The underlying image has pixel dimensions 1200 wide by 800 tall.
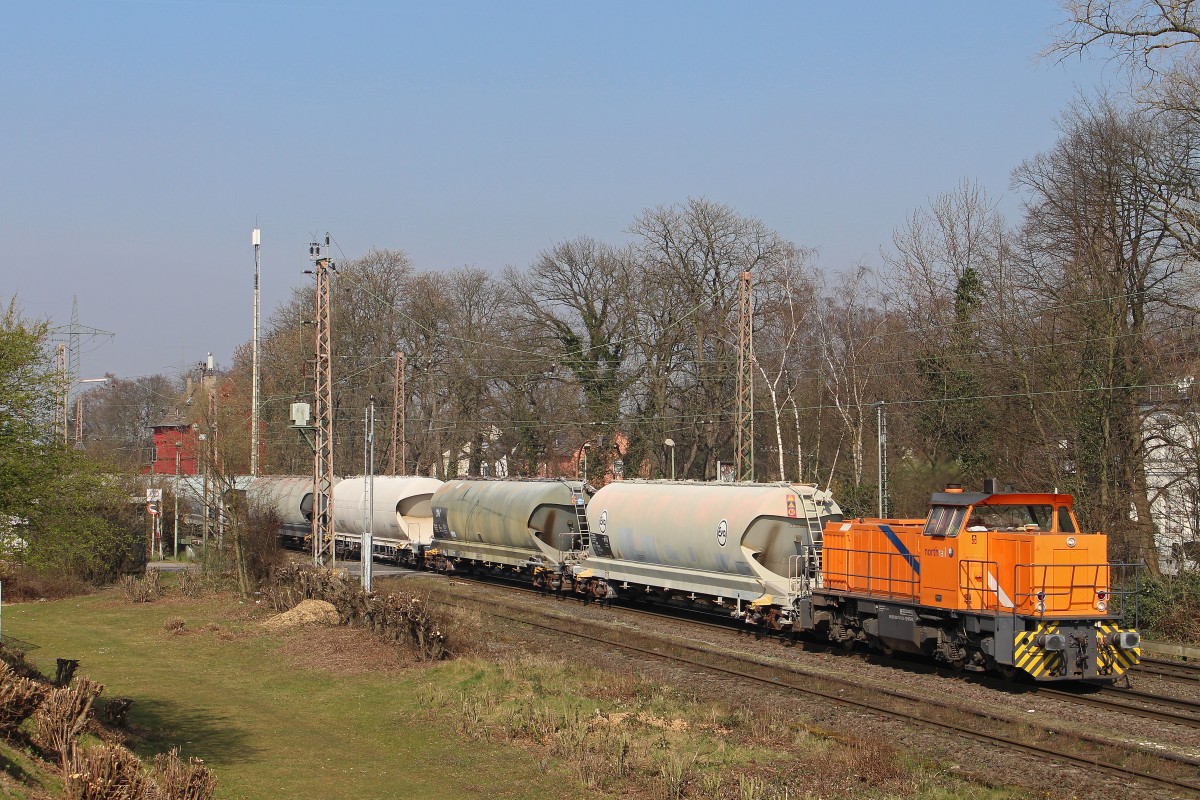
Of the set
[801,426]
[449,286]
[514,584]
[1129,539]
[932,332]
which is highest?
[449,286]

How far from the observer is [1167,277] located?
109ft

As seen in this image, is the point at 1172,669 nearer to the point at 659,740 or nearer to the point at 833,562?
the point at 833,562

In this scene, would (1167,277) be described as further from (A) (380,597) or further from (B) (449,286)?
(B) (449,286)

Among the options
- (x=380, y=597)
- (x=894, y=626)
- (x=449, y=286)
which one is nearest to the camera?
(x=894, y=626)

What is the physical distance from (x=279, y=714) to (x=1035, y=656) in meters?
11.9

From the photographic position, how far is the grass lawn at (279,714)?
40.2 ft

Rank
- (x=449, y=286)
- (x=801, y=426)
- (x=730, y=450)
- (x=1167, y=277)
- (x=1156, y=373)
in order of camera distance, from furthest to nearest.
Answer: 1. (x=449, y=286)
2. (x=730, y=450)
3. (x=801, y=426)
4. (x=1167, y=277)
5. (x=1156, y=373)

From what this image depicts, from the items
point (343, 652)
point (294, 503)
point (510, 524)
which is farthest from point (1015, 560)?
point (294, 503)

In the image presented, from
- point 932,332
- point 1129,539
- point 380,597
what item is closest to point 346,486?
point 380,597

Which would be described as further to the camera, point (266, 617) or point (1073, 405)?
point (1073, 405)

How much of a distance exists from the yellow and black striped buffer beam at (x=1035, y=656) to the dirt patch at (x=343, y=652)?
35.2 ft

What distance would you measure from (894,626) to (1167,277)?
821 inches

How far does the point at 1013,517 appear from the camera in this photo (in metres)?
18.8

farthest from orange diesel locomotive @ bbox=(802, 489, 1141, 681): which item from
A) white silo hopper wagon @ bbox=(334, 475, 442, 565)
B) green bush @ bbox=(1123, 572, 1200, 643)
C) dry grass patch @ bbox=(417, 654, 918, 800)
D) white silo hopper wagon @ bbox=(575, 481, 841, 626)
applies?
white silo hopper wagon @ bbox=(334, 475, 442, 565)
